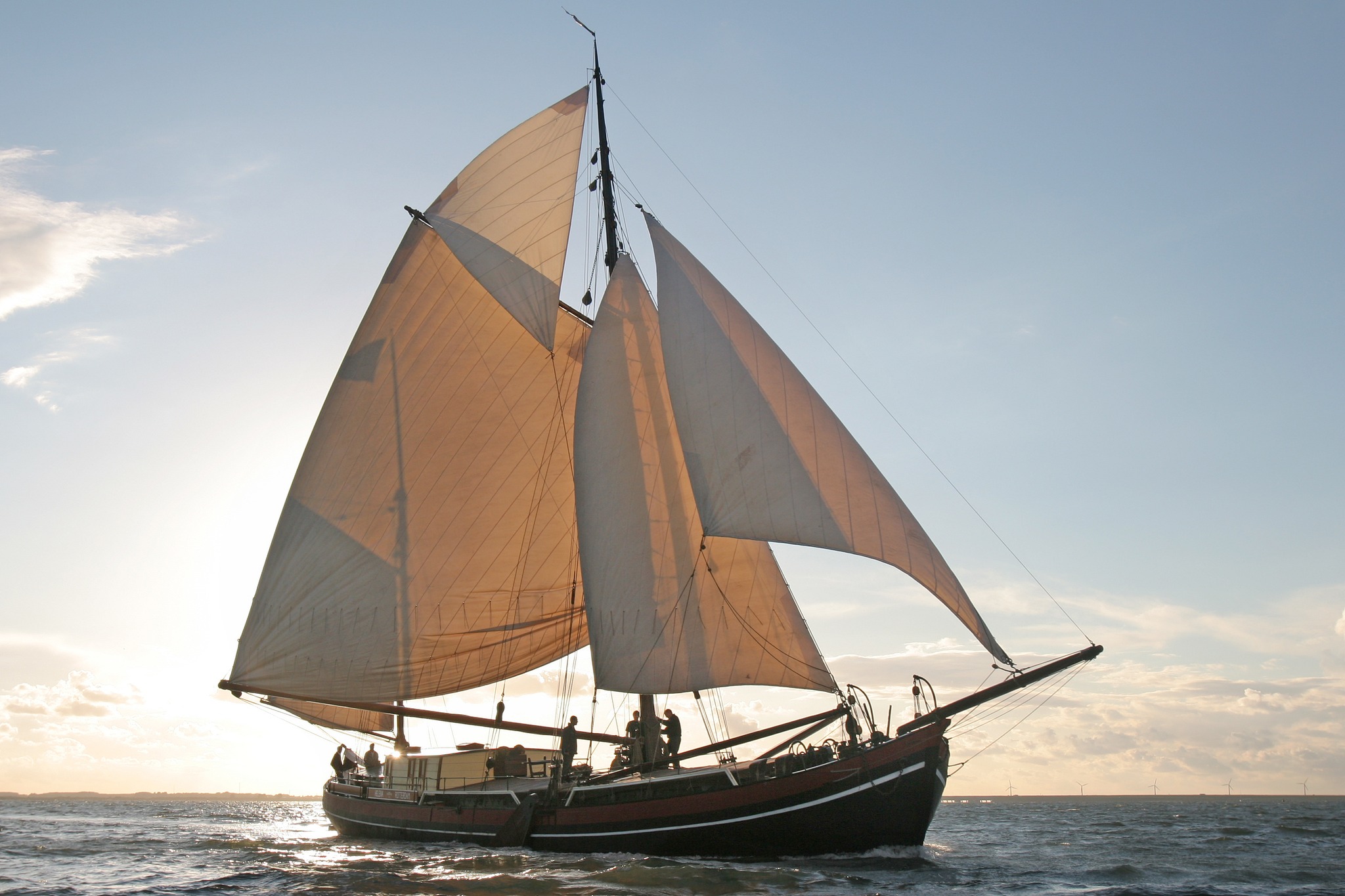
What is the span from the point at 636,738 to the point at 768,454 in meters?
9.27

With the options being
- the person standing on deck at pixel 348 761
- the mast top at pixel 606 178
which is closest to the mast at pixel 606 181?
the mast top at pixel 606 178

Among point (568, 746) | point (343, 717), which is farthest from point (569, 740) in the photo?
point (343, 717)

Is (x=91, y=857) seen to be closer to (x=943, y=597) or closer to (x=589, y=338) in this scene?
(x=589, y=338)

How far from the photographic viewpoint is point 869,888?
18016 millimetres

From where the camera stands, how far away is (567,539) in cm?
3238

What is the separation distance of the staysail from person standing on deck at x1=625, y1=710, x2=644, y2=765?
5477 mm

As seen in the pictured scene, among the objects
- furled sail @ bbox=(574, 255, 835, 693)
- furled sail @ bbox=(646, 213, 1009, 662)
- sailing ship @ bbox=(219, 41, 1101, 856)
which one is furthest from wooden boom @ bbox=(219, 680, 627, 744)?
furled sail @ bbox=(646, 213, 1009, 662)

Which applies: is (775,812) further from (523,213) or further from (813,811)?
(523,213)

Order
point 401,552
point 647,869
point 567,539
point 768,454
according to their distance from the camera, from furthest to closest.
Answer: point 567,539, point 401,552, point 768,454, point 647,869

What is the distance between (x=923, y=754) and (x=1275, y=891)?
25.7ft

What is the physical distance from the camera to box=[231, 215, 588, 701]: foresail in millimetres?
29828

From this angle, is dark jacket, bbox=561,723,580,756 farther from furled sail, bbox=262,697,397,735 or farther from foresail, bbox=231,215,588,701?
furled sail, bbox=262,697,397,735

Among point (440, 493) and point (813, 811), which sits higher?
point (440, 493)

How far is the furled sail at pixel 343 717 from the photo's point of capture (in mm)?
34969
